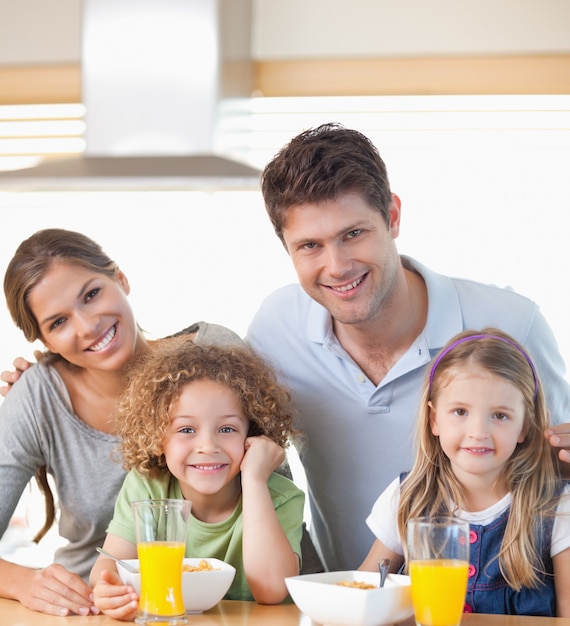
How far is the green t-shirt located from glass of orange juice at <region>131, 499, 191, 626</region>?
33cm

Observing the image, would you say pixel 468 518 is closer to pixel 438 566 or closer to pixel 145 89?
pixel 438 566

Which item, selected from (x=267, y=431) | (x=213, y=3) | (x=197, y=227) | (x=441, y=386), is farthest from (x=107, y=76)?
(x=197, y=227)

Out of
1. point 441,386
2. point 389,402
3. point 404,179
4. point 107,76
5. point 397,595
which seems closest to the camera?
point 397,595

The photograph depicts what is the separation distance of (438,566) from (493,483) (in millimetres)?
447

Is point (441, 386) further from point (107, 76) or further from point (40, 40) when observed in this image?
point (40, 40)

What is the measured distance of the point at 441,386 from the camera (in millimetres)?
1727

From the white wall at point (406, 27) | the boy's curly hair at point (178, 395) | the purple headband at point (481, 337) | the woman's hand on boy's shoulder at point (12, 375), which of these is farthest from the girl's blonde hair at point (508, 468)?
the white wall at point (406, 27)

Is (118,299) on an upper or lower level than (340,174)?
lower

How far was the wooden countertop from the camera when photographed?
1.42 m

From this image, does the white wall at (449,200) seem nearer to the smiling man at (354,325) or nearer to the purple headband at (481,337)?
the smiling man at (354,325)

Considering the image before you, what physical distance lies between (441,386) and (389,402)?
0.26 metres

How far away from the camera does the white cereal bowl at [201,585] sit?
1457mm

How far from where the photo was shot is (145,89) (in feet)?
6.88

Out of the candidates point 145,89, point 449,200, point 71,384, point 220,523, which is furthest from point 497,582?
point 449,200
